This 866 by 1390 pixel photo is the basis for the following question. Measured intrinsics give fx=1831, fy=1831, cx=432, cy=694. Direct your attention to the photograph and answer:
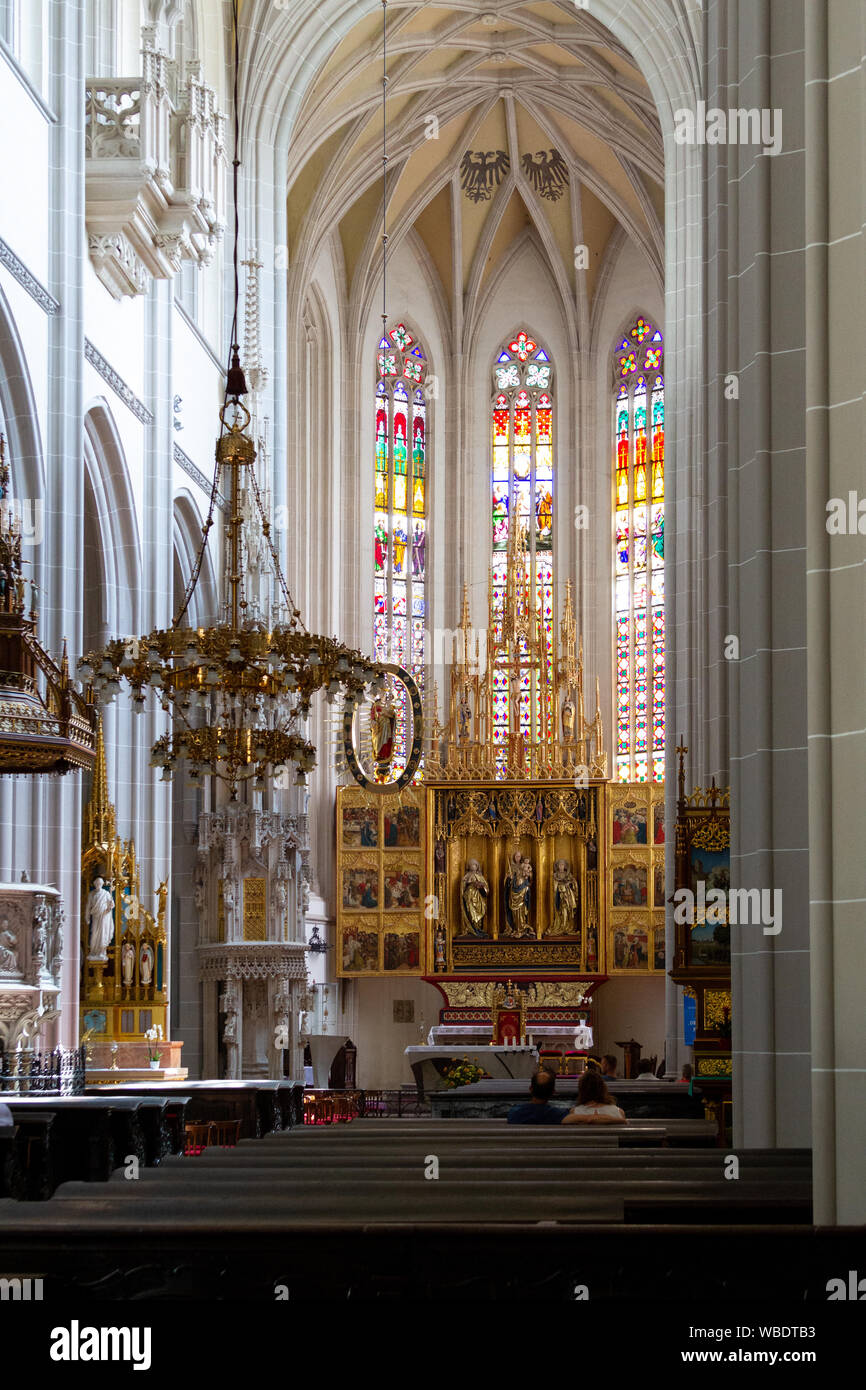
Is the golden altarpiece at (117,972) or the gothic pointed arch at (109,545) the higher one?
the gothic pointed arch at (109,545)

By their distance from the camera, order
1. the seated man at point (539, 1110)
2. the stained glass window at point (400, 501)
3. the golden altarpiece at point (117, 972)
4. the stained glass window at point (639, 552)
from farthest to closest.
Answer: the stained glass window at point (400, 501) < the stained glass window at point (639, 552) < the golden altarpiece at point (117, 972) < the seated man at point (539, 1110)

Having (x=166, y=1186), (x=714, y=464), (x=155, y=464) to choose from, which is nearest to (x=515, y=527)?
(x=155, y=464)

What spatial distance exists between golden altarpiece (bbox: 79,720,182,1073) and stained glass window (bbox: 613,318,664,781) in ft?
45.8

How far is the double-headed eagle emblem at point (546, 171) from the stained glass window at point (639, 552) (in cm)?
294

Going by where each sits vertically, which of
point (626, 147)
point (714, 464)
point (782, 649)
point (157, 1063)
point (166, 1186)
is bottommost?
point (157, 1063)

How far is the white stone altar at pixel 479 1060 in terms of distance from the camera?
22.4 meters

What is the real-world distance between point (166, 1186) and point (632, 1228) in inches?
87.0

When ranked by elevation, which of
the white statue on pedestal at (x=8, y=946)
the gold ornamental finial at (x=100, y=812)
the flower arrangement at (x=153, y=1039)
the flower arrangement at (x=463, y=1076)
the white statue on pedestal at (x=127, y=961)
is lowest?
the flower arrangement at (x=463, y=1076)

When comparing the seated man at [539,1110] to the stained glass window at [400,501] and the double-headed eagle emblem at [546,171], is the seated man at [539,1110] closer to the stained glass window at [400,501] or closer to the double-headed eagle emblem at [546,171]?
the stained glass window at [400,501]

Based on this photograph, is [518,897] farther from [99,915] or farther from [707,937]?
[707,937]

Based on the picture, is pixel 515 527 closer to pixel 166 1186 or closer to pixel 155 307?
pixel 155 307

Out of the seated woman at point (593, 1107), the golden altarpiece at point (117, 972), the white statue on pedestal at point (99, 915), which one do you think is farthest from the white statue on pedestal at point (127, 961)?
the seated woman at point (593, 1107)

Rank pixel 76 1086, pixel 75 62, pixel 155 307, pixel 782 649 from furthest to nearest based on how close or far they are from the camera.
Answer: pixel 155 307 → pixel 75 62 → pixel 76 1086 → pixel 782 649

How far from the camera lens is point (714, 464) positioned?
60.0ft
